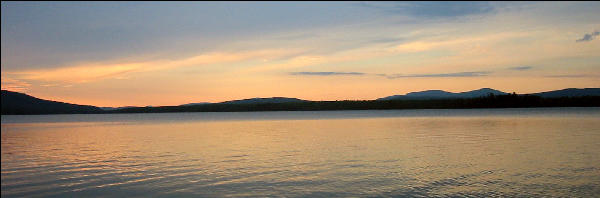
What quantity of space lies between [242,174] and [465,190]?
8251 mm

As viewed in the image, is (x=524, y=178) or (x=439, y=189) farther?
(x=524, y=178)

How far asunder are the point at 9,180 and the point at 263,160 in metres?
10.3

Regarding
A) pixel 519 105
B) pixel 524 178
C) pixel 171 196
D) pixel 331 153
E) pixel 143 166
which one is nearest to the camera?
pixel 171 196

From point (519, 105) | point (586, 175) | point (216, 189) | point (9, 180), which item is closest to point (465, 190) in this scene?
point (586, 175)

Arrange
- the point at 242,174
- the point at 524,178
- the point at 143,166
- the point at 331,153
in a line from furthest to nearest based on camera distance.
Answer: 1. the point at 331,153
2. the point at 143,166
3. the point at 242,174
4. the point at 524,178

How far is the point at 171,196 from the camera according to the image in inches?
593

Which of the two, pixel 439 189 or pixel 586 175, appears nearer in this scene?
pixel 439 189

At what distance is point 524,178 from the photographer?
55.8ft

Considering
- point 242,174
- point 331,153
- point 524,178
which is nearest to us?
point 524,178

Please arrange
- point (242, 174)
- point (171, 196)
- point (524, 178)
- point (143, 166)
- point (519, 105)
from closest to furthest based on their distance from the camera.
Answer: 1. point (171, 196)
2. point (524, 178)
3. point (242, 174)
4. point (143, 166)
5. point (519, 105)

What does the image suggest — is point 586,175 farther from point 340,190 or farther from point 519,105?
point 519,105

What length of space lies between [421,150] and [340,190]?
39.2 feet

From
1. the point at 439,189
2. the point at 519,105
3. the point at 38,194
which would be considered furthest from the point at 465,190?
the point at 519,105

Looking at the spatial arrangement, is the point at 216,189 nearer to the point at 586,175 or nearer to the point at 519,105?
the point at 586,175
